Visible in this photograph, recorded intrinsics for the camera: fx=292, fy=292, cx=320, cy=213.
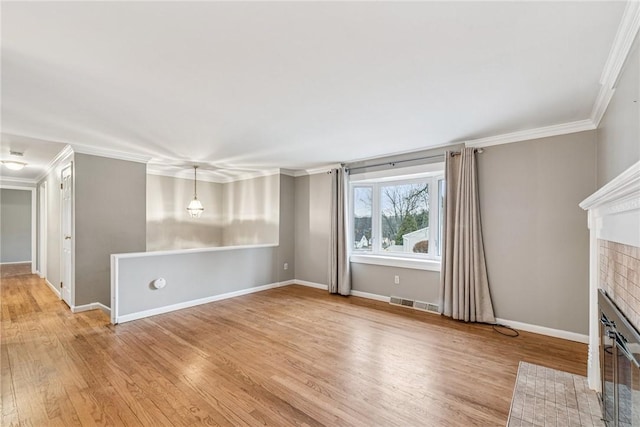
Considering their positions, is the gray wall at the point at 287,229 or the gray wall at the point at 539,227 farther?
the gray wall at the point at 287,229

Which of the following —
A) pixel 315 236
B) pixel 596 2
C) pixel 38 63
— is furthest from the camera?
pixel 315 236

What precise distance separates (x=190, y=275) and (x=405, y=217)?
3.58m

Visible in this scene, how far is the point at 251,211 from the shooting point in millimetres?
6637

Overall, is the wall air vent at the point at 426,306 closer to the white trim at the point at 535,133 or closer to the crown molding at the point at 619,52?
the white trim at the point at 535,133

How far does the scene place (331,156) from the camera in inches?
191

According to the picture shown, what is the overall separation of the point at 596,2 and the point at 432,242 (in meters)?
3.43

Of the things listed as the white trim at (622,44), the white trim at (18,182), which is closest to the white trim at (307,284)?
the white trim at (622,44)

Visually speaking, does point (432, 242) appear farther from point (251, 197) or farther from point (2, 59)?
point (2, 59)

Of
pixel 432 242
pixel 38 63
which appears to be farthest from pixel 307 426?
pixel 432 242

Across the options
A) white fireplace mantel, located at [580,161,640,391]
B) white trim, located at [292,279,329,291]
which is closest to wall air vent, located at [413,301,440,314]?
white trim, located at [292,279,329,291]

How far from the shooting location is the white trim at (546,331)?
3211 mm

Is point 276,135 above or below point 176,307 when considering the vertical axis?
above

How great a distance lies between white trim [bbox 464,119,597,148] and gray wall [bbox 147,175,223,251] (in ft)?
19.0

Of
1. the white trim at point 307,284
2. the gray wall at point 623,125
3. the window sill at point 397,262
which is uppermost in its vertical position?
the gray wall at point 623,125
